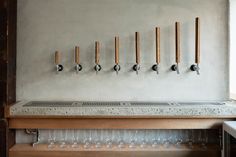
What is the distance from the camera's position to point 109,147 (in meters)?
2.41

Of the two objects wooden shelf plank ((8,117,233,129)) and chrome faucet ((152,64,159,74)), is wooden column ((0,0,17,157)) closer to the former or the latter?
wooden shelf plank ((8,117,233,129))

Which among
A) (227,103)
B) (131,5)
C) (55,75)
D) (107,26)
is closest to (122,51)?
(107,26)

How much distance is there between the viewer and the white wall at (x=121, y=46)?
8.87 ft

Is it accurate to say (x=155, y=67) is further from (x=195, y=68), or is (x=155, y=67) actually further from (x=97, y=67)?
(x=97, y=67)

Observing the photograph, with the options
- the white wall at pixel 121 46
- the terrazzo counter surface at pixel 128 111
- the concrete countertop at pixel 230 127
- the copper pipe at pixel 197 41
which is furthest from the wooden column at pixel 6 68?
the concrete countertop at pixel 230 127

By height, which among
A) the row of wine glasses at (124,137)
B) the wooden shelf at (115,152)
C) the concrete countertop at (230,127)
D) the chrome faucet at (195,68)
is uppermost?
the chrome faucet at (195,68)

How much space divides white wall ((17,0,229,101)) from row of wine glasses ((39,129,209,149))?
321 millimetres

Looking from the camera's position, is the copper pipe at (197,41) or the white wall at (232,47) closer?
the copper pipe at (197,41)

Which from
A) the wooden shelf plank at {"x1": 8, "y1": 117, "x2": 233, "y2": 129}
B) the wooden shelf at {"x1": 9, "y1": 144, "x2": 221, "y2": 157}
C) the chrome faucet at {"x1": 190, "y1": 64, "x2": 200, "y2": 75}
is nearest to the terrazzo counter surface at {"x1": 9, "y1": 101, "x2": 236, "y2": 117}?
the wooden shelf plank at {"x1": 8, "y1": 117, "x2": 233, "y2": 129}

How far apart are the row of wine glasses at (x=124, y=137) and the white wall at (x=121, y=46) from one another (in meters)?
0.32

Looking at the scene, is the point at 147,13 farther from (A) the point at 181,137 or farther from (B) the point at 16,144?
(B) the point at 16,144

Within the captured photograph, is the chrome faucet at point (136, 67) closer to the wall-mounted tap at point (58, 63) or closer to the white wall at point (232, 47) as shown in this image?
the wall-mounted tap at point (58, 63)

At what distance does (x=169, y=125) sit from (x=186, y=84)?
1.80 ft

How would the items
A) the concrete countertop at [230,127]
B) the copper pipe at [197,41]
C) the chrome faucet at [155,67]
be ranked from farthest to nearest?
the chrome faucet at [155,67], the copper pipe at [197,41], the concrete countertop at [230,127]
